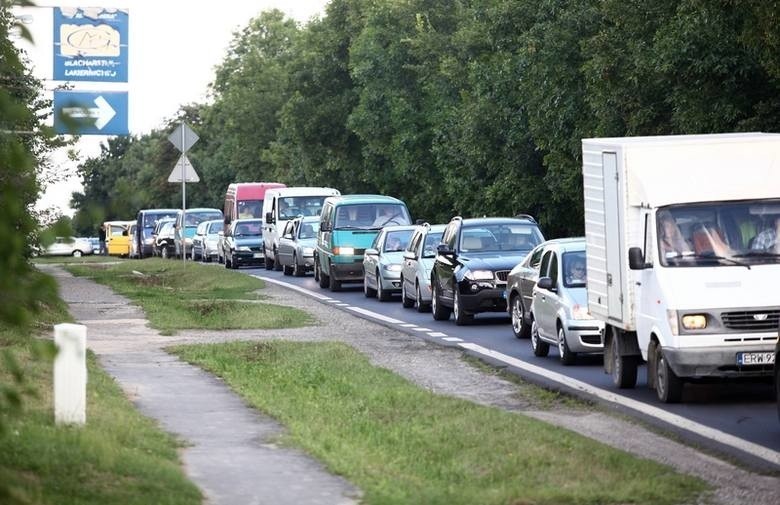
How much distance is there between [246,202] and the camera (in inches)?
2549

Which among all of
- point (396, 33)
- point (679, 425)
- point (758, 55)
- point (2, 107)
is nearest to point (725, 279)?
point (679, 425)

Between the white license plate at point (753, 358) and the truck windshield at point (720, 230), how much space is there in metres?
1.04

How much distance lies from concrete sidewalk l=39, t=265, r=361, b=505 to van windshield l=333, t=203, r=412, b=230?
15950mm

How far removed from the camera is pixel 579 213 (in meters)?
47.5

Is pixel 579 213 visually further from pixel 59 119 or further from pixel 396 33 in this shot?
pixel 59 119

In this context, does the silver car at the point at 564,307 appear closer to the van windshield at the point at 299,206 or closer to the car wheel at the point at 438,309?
the car wheel at the point at 438,309

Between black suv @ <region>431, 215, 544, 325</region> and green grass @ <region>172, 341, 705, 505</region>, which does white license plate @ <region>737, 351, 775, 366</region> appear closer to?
green grass @ <region>172, 341, 705, 505</region>

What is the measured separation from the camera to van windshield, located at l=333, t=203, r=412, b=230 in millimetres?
40438

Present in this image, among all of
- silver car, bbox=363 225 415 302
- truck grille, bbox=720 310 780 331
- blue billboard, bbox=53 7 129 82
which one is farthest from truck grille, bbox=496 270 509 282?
truck grille, bbox=720 310 780 331

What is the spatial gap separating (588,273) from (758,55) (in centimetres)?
1134

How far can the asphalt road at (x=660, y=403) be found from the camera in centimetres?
1320

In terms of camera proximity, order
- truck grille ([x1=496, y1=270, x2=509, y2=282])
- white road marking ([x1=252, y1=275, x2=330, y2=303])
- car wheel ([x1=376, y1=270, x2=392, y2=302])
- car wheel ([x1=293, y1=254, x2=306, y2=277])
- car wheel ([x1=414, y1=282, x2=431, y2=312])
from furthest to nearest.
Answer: car wheel ([x1=293, y1=254, x2=306, y2=277])
white road marking ([x1=252, y1=275, x2=330, y2=303])
car wheel ([x1=376, y1=270, x2=392, y2=302])
car wheel ([x1=414, y1=282, x2=431, y2=312])
truck grille ([x1=496, y1=270, x2=509, y2=282])

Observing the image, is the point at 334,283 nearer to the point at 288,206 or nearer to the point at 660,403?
the point at 288,206

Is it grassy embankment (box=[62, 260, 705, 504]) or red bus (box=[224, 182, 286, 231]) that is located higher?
red bus (box=[224, 182, 286, 231])
